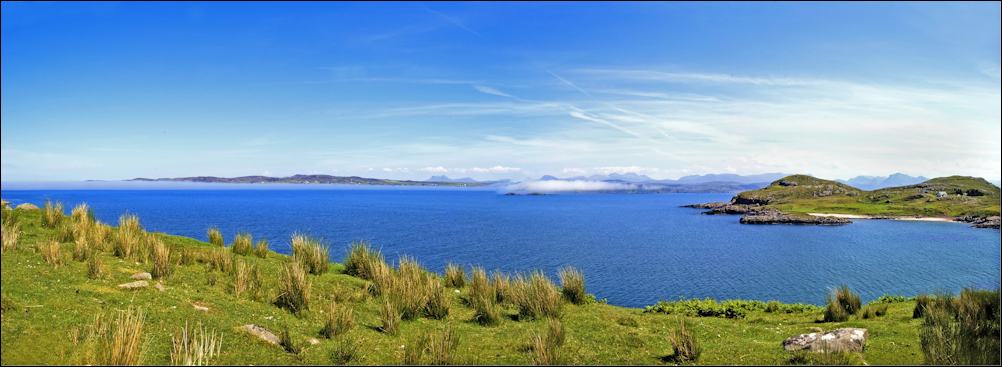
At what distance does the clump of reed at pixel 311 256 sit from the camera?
67.1 feet

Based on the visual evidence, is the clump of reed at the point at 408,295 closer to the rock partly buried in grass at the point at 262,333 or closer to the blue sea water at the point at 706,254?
the rock partly buried in grass at the point at 262,333

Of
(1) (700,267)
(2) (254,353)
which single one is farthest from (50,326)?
(1) (700,267)

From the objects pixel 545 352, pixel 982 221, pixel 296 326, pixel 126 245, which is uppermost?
pixel 126 245

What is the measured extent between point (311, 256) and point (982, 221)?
124584 mm

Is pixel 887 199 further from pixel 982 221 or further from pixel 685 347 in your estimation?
pixel 685 347

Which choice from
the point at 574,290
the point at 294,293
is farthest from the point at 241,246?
the point at 574,290

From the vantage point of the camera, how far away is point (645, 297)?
33.3 m

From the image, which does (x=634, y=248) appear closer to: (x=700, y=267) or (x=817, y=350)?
(x=700, y=267)

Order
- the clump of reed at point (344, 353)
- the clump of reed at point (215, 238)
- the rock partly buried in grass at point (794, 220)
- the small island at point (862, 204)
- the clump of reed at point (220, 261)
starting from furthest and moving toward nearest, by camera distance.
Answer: the small island at point (862, 204)
the rock partly buried in grass at point (794, 220)
the clump of reed at point (215, 238)
the clump of reed at point (220, 261)
the clump of reed at point (344, 353)

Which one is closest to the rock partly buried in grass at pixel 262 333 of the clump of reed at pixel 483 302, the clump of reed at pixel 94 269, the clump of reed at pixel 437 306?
the clump of reed at pixel 437 306

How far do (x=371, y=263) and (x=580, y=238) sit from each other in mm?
53657

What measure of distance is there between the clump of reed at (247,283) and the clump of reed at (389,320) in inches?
171

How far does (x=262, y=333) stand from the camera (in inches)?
454

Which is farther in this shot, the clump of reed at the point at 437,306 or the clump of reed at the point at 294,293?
the clump of reed at the point at 437,306
